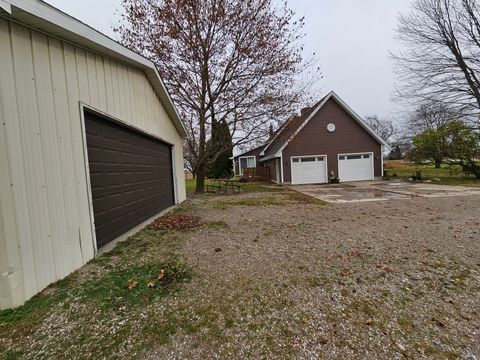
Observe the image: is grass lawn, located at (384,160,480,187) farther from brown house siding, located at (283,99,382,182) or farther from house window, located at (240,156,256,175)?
house window, located at (240,156,256,175)

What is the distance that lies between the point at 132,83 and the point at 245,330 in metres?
5.44

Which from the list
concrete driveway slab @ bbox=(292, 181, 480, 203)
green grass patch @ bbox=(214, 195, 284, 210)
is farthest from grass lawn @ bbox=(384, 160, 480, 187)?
green grass patch @ bbox=(214, 195, 284, 210)

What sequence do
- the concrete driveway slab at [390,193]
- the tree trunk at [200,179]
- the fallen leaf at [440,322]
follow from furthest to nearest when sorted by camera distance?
1. the tree trunk at [200,179]
2. the concrete driveway slab at [390,193]
3. the fallen leaf at [440,322]

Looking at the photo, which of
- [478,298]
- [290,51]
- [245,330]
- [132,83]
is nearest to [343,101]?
[290,51]

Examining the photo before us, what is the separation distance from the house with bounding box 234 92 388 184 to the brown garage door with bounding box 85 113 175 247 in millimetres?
12494

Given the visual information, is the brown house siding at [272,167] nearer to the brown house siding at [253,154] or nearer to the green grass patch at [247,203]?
the brown house siding at [253,154]

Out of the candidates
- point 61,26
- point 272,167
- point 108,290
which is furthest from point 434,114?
point 108,290

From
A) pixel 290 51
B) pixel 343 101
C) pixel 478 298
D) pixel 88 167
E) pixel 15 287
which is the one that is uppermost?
pixel 290 51

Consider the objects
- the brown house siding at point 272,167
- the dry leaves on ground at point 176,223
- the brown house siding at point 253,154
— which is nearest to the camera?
the dry leaves on ground at point 176,223

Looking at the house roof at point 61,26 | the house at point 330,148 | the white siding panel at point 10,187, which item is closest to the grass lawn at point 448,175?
the house at point 330,148

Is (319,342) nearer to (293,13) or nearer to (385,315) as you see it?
(385,315)

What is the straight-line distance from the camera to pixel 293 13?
40.1 feet

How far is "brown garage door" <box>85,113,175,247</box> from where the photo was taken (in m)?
4.12

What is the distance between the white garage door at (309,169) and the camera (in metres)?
18.4
